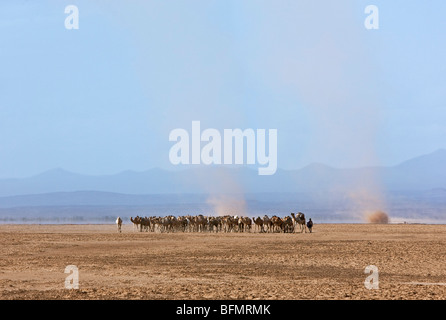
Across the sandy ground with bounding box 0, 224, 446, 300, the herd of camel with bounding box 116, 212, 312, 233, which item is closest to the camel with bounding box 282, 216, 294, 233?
the herd of camel with bounding box 116, 212, 312, 233

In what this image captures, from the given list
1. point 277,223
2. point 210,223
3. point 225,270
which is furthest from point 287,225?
point 225,270

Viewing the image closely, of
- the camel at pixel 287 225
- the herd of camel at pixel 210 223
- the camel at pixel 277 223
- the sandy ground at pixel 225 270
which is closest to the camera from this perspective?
the sandy ground at pixel 225 270

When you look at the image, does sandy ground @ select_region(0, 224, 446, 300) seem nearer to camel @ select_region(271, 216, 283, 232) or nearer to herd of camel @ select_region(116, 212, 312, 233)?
camel @ select_region(271, 216, 283, 232)

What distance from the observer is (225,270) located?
2408 centimetres

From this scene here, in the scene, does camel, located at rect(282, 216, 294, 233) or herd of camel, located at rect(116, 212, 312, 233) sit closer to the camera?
camel, located at rect(282, 216, 294, 233)

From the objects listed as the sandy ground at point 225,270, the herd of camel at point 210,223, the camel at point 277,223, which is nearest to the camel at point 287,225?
the camel at point 277,223

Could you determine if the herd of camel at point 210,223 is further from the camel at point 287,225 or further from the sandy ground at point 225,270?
the sandy ground at point 225,270

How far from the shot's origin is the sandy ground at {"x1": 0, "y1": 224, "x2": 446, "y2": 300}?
706 inches

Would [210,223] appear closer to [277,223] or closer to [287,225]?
[277,223]

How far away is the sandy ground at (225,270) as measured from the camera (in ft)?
58.9
